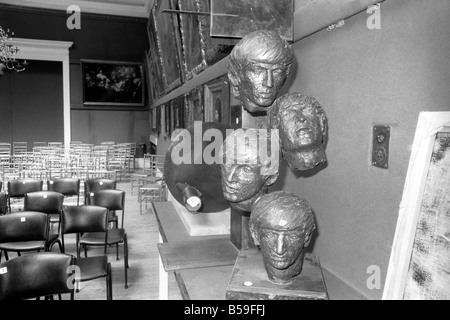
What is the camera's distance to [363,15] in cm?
159

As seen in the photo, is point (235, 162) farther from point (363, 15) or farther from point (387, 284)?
point (363, 15)

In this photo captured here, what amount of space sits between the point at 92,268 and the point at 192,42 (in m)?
2.98

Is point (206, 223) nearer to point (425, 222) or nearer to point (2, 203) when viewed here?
point (425, 222)

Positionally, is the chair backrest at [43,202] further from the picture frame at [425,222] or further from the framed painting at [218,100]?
the picture frame at [425,222]

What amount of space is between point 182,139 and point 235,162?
457mm

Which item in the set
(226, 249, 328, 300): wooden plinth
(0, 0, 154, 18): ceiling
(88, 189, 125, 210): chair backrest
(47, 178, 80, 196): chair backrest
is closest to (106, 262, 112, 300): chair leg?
(88, 189, 125, 210): chair backrest

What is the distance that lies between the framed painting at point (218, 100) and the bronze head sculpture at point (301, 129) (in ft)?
5.81

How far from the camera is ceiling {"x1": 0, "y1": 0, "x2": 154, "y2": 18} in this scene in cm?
1455

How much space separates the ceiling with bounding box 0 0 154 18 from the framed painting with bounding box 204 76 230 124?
463 inches

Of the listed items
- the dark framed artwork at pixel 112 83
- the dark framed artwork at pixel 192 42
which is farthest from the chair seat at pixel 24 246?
the dark framed artwork at pixel 112 83

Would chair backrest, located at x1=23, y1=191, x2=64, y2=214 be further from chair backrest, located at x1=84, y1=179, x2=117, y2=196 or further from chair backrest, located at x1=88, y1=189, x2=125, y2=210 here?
chair backrest, located at x1=84, y1=179, x2=117, y2=196

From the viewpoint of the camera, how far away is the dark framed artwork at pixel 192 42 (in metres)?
4.19

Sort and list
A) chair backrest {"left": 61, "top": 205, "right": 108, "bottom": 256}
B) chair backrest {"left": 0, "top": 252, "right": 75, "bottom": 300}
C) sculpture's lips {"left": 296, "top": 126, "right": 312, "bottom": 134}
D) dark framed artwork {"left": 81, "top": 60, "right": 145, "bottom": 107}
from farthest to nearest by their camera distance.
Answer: dark framed artwork {"left": 81, "top": 60, "right": 145, "bottom": 107}, chair backrest {"left": 61, "top": 205, "right": 108, "bottom": 256}, chair backrest {"left": 0, "top": 252, "right": 75, "bottom": 300}, sculpture's lips {"left": 296, "top": 126, "right": 312, "bottom": 134}

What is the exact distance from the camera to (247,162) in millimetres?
1407
